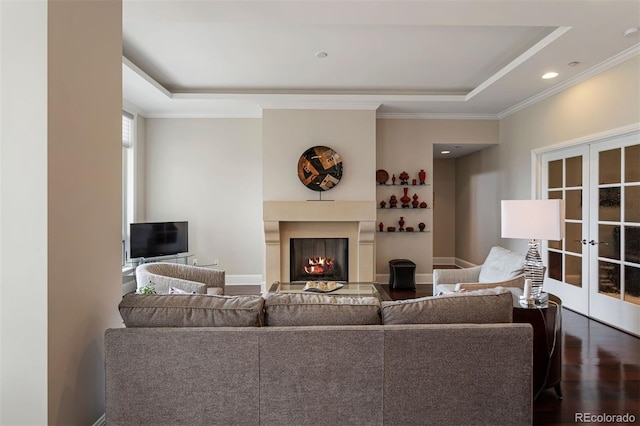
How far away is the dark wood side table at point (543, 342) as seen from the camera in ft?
7.64

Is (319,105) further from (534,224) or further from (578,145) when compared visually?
(534,224)

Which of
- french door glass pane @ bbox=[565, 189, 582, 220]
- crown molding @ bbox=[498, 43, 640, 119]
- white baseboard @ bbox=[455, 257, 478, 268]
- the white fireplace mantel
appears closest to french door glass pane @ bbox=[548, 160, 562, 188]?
french door glass pane @ bbox=[565, 189, 582, 220]

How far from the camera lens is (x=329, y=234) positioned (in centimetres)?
554

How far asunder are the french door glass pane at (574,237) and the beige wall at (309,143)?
2.60 metres

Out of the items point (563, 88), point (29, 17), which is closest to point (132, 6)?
point (29, 17)

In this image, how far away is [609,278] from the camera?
3.90m

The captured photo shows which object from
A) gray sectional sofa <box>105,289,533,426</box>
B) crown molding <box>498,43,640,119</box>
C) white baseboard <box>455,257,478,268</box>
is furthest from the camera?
white baseboard <box>455,257,478,268</box>

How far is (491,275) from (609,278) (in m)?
1.46

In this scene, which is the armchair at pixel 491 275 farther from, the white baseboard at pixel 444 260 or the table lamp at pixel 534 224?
the white baseboard at pixel 444 260

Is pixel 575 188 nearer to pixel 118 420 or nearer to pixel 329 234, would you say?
pixel 329 234

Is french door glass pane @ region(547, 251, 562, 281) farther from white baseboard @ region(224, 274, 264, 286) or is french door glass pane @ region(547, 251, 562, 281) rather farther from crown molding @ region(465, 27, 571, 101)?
white baseboard @ region(224, 274, 264, 286)

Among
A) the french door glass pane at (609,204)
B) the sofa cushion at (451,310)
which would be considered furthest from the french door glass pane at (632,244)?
the sofa cushion at (451,310)

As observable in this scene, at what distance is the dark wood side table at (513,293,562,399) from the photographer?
7.64 ft

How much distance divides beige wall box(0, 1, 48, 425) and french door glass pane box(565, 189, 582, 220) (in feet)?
16.5
